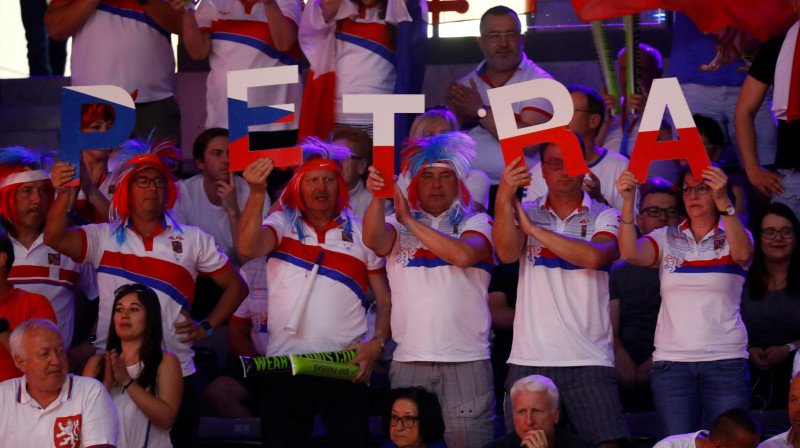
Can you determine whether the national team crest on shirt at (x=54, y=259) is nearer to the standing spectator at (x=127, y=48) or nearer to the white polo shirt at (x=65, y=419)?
the white polo shirt at (x=65, y=419)

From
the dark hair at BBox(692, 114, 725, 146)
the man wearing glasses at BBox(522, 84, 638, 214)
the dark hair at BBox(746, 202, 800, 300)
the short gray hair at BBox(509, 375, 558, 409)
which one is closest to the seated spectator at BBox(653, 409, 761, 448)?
the short gray hair at BBox(509, 375, 558, 409)

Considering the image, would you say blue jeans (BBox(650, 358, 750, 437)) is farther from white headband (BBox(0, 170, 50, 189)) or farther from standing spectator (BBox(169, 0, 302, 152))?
white headband (BBox(0, 170, 50, 189))

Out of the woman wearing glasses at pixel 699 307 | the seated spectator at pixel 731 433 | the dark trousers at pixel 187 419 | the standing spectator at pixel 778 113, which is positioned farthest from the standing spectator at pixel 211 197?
the seated spectator at pixel 731 433

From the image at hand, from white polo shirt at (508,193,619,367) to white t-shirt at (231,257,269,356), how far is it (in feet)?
4.70

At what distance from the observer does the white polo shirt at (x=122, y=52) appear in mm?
6898

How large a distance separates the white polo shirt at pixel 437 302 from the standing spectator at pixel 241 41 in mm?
1477

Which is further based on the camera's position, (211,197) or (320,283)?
(211,197)

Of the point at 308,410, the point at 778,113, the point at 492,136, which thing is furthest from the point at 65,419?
the point at 778,113

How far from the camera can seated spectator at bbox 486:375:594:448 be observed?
5.11m

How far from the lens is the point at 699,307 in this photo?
17.8 feet

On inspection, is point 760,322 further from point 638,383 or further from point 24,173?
point 24,173

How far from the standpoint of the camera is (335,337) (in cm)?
559

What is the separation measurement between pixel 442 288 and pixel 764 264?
168 cm

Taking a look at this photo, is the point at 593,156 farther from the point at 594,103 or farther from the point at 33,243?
the point at 33,243
